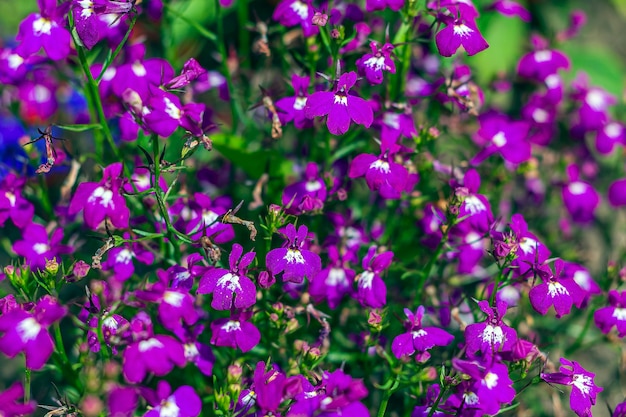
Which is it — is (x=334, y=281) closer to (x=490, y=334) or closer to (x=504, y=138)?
(x=490, y=334)

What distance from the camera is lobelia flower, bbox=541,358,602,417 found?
1386mm

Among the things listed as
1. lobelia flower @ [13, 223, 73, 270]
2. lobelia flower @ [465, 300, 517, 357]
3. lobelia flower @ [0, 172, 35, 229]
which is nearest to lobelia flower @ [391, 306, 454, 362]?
lobelia flower @ [465, 300, 517, 357]

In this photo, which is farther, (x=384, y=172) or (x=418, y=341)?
(x=384, y=172)

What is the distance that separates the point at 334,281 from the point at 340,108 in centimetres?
39

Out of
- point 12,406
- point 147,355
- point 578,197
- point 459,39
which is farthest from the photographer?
point 578,197

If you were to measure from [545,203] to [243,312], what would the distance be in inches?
52.4

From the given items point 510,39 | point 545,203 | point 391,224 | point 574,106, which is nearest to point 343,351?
point 391,224

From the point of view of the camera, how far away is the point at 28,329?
4.17 ft

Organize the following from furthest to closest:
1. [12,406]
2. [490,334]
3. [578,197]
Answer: [578,197]
[490,334]
[12,406]

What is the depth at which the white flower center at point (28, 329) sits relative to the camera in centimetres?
126

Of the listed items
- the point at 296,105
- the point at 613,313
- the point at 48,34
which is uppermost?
the point at 48,34

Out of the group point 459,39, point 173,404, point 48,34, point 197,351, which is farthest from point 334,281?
point 48,34

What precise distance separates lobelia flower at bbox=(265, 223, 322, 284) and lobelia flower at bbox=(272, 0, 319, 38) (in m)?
0.50

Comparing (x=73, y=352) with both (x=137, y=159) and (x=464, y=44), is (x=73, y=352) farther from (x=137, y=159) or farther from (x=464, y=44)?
(x=464, y=44)
